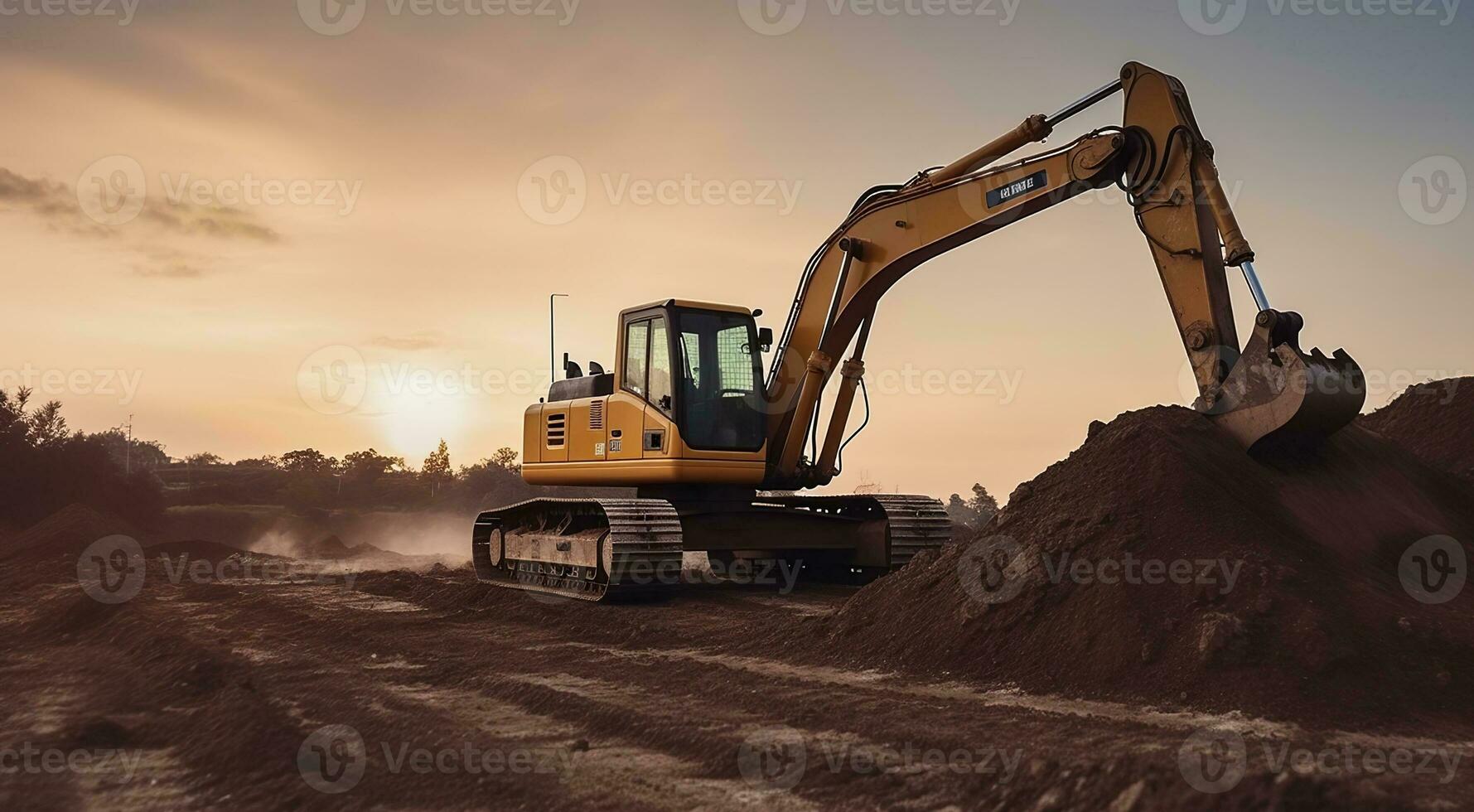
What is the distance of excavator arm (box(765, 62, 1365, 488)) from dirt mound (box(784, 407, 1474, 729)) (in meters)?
0.52

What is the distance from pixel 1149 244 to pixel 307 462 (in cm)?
2720

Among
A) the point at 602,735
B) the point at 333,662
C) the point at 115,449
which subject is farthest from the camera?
the point at 115,449

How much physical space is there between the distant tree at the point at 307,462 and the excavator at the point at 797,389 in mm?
18786

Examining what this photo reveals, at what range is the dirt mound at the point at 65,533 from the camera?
1828cm

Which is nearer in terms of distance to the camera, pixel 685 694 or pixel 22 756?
pixel 22 756

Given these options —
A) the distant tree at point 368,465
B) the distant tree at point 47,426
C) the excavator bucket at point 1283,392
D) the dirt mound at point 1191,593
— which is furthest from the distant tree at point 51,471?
the excavator bucket at point 1283,392

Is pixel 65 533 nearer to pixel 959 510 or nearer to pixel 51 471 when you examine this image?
pixel 51 471

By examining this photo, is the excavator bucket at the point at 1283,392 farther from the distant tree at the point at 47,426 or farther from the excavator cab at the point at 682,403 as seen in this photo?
the distant tree at the point at 47,426

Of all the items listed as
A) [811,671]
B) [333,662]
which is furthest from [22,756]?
[811,671]

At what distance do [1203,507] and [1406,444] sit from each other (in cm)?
784

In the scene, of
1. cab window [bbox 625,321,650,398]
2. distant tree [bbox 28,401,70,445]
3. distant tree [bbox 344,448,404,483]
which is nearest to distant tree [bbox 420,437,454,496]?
distant tree [bbox 344,448,404,483]

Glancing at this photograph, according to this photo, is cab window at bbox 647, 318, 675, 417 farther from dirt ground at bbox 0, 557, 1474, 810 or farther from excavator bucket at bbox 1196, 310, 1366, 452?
excavator bucket at bbox 1196, 310, 1366, 452

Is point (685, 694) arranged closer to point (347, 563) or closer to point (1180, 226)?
point (1180, 226)

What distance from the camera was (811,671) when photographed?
7746 mm
